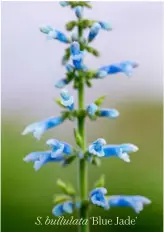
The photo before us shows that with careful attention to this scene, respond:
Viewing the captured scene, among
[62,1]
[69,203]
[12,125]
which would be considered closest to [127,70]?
[62,1]

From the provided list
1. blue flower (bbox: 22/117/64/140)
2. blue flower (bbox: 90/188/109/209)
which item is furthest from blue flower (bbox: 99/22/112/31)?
blue flower (bbox: 90/188/109/209)

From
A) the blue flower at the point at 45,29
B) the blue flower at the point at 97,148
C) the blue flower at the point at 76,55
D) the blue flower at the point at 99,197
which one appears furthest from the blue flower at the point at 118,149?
the blue flower at the point at 45,29

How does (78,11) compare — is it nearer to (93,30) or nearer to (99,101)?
(93,30)

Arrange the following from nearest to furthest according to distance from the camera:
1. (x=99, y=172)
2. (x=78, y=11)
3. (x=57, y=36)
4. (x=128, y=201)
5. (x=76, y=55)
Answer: (x=76, y=55) → (x=78, y=11) → (x=57, y=36) → (x=128, y=201) → (x=99, y=172)

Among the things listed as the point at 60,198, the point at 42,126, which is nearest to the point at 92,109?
the point at 42,126

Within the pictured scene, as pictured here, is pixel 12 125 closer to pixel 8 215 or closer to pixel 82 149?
pixel 8 215
